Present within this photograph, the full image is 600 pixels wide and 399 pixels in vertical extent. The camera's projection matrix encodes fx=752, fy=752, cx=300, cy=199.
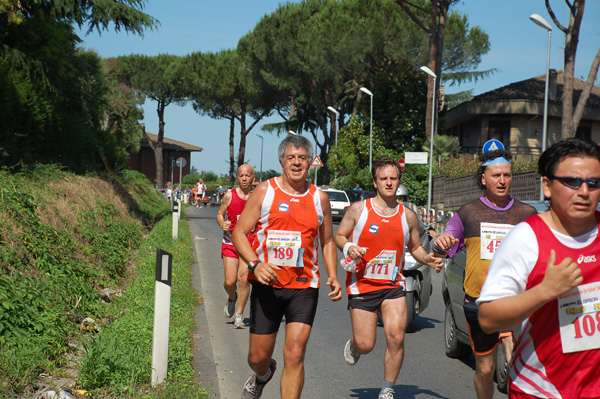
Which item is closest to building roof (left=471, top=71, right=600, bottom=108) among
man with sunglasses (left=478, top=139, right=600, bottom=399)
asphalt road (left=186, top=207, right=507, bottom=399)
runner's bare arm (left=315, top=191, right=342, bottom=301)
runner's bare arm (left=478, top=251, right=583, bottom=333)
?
asphalt road (left=186, top=207, right=507, bottom=399)

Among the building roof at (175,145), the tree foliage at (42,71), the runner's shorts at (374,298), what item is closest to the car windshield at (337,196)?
the tree foliage at (42,71)

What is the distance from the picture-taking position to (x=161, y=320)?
6.14 meters

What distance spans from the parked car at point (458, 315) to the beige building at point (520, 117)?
3609 cm

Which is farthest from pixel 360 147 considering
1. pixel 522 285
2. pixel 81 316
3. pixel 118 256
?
pixel 522 285

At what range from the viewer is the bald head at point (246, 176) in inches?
379

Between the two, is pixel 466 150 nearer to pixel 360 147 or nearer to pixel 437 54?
pixel 360 147

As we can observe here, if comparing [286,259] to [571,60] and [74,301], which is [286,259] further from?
[571,60]

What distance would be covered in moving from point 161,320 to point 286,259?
4.78 ft

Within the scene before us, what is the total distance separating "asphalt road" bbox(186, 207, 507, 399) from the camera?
21.5 ft

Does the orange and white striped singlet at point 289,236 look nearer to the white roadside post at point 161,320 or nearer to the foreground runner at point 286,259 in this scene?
the foreground runner at point 286,259

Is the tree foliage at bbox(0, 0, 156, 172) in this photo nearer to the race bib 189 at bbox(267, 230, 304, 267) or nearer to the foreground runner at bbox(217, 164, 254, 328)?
the foreground runner at bbox(217, 164, 254, 328)

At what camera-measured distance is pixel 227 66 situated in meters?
62.3

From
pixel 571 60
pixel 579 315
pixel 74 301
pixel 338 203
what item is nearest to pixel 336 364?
pixel 74 301

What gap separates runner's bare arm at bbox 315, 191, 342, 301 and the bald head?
4032 millimetres
